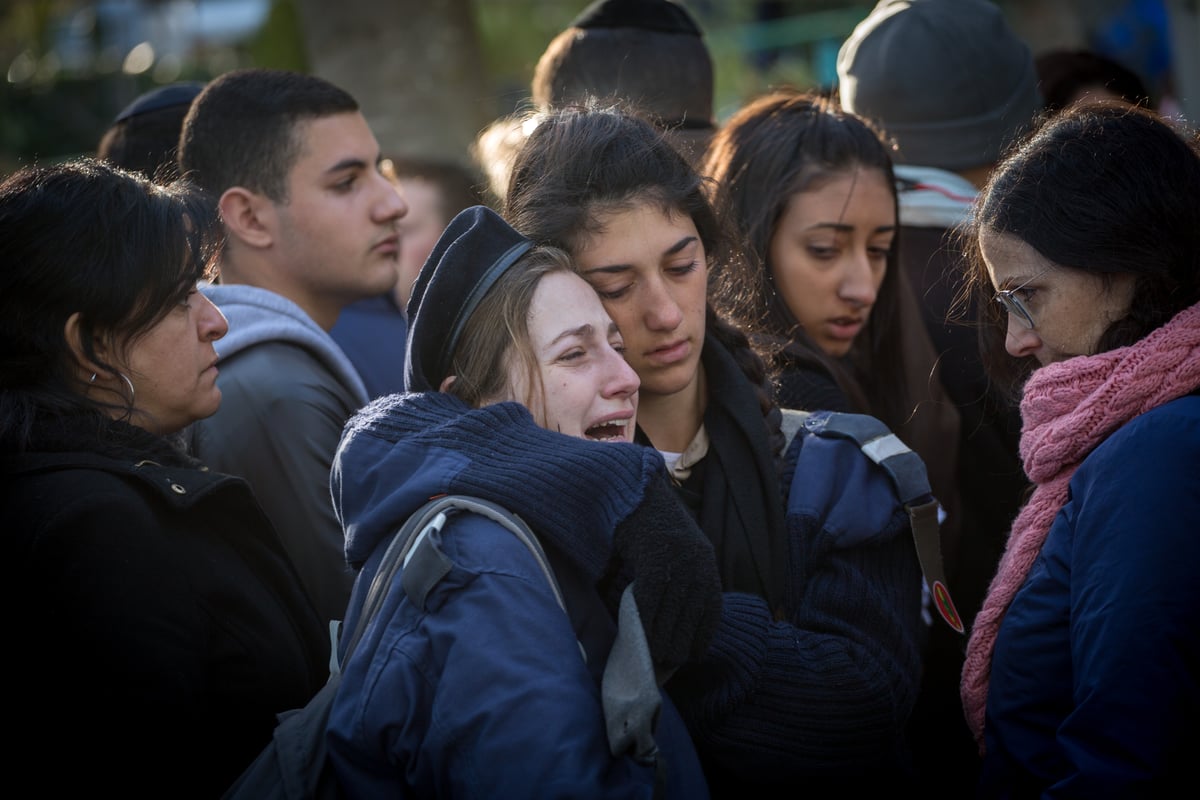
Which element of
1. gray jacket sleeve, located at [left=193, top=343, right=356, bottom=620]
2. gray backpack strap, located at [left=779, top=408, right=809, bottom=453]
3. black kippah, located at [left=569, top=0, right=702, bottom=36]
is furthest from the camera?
black kippah, located at [left=569, top=0, right=702, bottom=36]

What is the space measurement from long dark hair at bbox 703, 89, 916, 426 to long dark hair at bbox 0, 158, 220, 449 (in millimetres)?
1335

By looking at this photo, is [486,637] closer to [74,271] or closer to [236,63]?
[74,271]

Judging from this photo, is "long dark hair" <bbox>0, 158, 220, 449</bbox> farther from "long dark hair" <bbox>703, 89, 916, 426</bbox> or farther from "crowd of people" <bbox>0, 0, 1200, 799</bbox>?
"long dark hair" <bbox>703, 89, 916, 426</bbox>

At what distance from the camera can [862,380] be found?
3.31m

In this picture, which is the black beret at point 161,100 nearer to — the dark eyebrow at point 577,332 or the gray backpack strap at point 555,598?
the dark eyebrow at point 577,332

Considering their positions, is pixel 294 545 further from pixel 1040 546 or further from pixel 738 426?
pixel 1040 546

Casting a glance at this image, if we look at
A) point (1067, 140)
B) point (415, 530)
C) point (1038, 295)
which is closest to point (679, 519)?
point (415, 530)

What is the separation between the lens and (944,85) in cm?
390

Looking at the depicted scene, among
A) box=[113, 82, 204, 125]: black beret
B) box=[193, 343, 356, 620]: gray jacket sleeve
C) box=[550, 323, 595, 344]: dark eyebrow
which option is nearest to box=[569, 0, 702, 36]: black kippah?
box=[113, 82, 204, 125]: black beret

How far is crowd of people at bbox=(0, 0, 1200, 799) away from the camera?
5.91 ft

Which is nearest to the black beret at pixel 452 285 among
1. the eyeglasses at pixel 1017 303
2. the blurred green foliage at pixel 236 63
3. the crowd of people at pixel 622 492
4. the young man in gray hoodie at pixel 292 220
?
the crowd of people at pixel 622 492

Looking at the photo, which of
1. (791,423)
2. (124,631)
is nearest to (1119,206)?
(791,423)

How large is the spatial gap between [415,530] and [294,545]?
1093mm

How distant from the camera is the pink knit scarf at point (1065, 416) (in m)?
1.98
